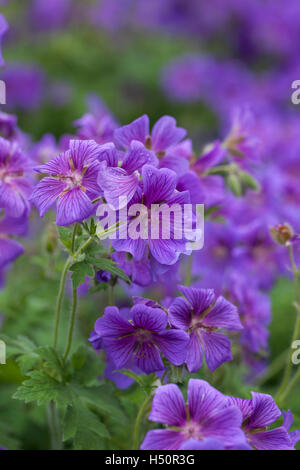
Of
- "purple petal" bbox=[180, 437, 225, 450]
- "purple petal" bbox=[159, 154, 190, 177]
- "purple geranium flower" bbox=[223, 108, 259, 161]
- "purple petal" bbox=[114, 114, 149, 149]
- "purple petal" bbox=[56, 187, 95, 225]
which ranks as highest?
"purple geranium flower" bbox=[223, 108, 259, 161]

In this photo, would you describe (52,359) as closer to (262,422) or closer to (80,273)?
(80,273)

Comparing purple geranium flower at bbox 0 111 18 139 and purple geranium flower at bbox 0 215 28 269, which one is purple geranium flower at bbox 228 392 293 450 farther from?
purple geranium flower at bbox 0 111 18 139

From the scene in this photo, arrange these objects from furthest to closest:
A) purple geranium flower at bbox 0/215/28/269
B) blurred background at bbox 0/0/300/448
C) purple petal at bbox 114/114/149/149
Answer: blurred background at bbox 0/0/300/448 < purple geranium flower at bbox 0/215/28/269 < purple petal at bbox 114/114/149/149

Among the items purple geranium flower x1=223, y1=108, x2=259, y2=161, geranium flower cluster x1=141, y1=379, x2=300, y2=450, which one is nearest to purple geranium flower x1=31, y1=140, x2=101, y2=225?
geranium flower cluster x1=141, y1=379, x2=300, y2=450
